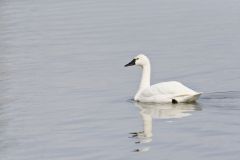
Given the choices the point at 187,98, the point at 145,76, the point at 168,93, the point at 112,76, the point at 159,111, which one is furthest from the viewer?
the point at 112,76

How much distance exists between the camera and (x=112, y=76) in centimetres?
2236


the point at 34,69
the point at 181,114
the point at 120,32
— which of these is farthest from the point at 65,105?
the point at 120,32

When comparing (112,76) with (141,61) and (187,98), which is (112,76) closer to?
(141,61)

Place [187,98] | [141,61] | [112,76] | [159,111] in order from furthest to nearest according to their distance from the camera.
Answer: [112,76], [141,61], [187,98], [159,111]

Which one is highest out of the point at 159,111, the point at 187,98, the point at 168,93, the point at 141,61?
the point at 141,61

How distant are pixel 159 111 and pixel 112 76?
331 cm

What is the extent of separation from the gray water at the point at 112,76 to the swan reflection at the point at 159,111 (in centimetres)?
2

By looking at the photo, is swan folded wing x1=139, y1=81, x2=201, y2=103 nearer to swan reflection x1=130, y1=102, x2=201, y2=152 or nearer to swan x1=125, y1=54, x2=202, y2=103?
swan x1=125, y1=54, x2=202, y2=103

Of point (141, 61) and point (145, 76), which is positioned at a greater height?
point (141, 61)

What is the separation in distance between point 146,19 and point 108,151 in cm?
1446

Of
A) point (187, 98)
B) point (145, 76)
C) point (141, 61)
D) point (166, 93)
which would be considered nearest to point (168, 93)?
point (166, 93)

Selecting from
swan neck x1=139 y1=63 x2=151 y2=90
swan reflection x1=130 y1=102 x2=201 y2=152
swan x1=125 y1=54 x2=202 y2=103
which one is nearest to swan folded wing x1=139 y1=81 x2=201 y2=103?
swan x1=125 y1=54 x2=202 y2=103

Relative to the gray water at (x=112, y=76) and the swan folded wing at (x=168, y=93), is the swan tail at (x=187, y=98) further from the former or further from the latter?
the gray water at (x=112, y=76)

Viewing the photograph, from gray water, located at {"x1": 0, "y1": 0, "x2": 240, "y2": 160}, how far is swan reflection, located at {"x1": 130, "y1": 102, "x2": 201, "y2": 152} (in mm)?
23
